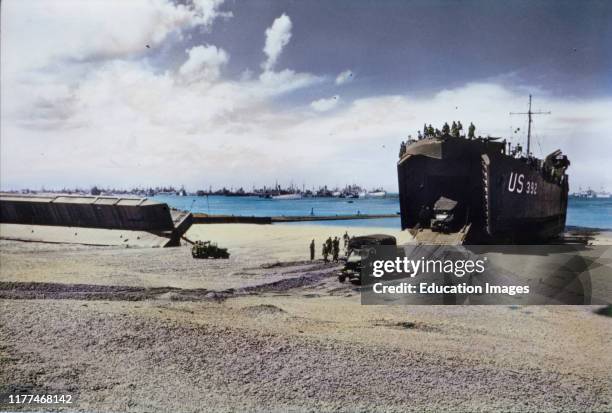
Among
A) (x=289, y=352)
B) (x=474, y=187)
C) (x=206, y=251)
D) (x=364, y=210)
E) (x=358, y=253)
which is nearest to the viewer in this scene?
(x=289, y=352)

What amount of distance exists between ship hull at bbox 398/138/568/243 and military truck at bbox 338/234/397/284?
2.60 meters

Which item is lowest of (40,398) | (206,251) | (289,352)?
(40,398)

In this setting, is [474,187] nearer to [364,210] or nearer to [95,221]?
[95,221]

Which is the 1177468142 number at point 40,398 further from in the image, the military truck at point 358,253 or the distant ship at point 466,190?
the distant ship at point 466,190

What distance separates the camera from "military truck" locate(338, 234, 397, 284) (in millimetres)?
12711

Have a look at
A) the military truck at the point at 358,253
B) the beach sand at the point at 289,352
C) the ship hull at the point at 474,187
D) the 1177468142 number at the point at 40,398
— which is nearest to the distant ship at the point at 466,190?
the ship hull at the point at 474,187

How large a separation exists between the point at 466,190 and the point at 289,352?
34.4 feet

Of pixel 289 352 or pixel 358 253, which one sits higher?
pixel 358 253

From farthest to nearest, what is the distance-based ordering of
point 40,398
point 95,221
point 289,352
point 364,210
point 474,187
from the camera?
point 364,210 < point 95,221 < point 474,187 < point 289,352 < point 40,398

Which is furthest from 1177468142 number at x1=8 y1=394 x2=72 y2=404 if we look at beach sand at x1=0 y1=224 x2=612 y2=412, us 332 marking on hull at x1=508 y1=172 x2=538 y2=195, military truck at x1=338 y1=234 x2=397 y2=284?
us 332 marking on hull at x1=508 y1=172 x2=538 y2=195

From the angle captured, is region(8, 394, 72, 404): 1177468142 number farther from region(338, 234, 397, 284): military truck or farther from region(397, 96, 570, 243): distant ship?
region(397, 96, 570, 243): distant ship

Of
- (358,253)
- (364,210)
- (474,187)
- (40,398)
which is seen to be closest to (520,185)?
(474,187)

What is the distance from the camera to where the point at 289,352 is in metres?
7.13

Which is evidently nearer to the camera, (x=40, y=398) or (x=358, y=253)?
(x=40, y=398)
